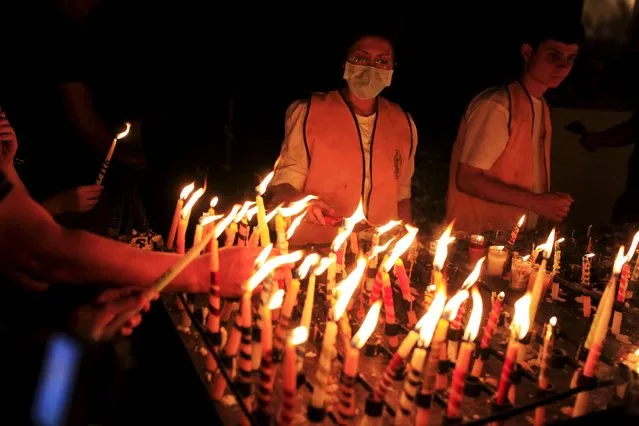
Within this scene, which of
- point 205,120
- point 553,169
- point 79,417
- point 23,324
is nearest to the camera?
point 79,417

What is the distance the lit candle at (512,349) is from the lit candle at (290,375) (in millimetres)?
684

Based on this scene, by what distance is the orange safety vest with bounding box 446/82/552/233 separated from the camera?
450 centimetres

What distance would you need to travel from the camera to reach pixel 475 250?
11.1 ft

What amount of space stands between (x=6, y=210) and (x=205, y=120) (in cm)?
632

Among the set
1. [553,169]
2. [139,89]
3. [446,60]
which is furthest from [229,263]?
[553,169]

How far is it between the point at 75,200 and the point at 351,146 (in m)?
1.91

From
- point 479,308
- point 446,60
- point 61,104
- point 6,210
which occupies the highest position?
point 446,60

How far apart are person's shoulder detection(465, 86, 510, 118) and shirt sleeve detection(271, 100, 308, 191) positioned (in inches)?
53.5

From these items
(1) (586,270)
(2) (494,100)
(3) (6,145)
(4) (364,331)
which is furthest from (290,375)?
(2) (494,100)

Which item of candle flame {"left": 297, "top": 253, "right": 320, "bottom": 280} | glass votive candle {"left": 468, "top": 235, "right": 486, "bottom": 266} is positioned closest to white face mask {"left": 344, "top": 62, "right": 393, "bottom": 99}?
glass votive candle {"left": 468, "top": 235, "right": 486, "bottom": 266}

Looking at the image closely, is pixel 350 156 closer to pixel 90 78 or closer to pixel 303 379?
pixel 90 78

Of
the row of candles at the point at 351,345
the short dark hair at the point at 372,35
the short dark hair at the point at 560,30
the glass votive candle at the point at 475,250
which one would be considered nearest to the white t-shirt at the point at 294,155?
the short dark hair at the point at 372,35

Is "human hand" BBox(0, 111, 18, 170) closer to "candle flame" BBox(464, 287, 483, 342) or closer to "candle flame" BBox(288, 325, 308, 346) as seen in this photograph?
"candle flame" BBox(288, 325, 308, 346)

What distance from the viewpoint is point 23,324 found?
97.6 inches
